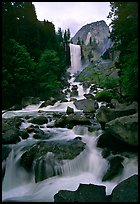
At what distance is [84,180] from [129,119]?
90.3 inches

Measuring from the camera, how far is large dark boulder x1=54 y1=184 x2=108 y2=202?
4.91m

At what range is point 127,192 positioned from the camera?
15.8 ft

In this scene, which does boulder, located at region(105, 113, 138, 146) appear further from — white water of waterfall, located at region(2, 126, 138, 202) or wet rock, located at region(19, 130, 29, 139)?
wet rock, located at region(19, 130, 29, 139)

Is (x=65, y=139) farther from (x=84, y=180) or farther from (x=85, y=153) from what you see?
(x=84, y=180)

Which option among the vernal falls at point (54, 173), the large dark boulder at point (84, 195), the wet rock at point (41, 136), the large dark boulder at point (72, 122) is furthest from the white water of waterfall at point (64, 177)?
the large dark boulder at point (72, 122)

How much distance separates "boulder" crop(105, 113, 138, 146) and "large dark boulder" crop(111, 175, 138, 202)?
2.69 m

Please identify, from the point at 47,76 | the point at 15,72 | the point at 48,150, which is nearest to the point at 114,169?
the point at 48,150

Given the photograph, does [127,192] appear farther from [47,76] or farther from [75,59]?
[75,59]

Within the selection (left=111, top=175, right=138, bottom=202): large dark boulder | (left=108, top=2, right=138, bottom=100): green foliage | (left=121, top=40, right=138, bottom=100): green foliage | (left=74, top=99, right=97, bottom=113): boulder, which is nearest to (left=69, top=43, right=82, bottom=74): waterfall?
(left=74, top=99, right=97, bottom=113): boulder

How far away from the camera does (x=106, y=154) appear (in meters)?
8.03

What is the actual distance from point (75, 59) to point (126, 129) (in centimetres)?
5634

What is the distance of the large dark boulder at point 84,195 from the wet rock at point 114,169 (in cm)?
197

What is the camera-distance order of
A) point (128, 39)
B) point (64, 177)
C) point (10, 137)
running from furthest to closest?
point (128, 39) → point (10, 137) → point (64, 177)

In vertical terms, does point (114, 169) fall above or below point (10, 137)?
below
